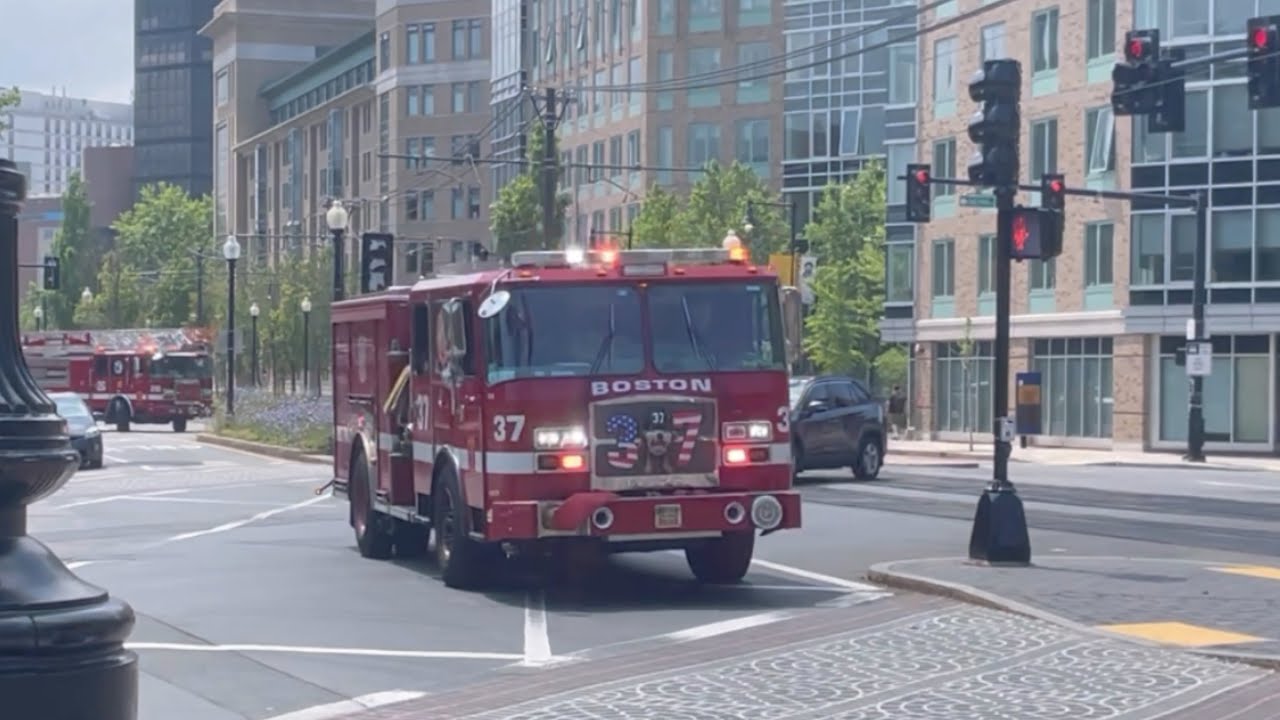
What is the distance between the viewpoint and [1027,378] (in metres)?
16.7

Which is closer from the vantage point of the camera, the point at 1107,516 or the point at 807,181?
the point at 1107,516

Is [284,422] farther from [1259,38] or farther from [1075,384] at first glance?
[1259,38]

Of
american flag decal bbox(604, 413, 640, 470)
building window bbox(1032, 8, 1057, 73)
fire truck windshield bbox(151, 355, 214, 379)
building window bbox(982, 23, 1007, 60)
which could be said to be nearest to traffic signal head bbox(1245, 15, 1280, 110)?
american flag decal bbox(604, 413, 640, 470)

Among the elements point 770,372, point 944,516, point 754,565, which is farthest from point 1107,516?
point 770,372

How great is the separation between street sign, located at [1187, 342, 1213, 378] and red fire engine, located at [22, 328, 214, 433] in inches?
1295

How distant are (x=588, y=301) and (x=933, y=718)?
6017mm

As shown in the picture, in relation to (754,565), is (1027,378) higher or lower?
higher

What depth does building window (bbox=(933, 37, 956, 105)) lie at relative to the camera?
58312 mm

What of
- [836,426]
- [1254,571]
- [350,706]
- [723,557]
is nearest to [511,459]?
[723,557]

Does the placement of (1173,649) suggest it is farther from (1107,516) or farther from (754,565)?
(1107,516)

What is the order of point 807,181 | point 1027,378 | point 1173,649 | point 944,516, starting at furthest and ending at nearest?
point 807,181 < point 944,516 < point 1027,378 < point 1173,649

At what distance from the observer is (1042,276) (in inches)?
2172

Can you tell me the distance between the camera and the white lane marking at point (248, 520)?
21.9 metres

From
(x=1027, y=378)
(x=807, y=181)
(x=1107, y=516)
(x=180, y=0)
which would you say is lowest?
(x=1107, y=516)
